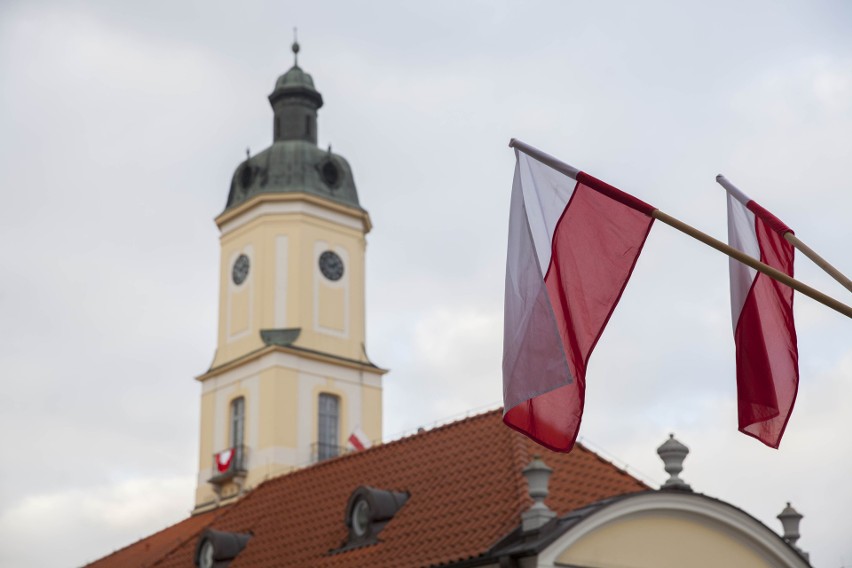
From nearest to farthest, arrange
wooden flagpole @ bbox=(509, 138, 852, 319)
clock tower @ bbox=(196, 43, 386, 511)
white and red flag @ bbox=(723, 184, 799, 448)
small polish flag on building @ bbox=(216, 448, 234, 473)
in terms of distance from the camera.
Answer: wooden flagpole @ bbox=(509, 138, 852, 319) → white and red flag @ bbox=(723, 184, 799, 448) → small polish flag on building @ bbox=(216, 448, 234, 473) → clock tower @ bbox=(196, 43, 386, 511)

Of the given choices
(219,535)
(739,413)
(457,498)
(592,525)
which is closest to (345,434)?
(219,535)

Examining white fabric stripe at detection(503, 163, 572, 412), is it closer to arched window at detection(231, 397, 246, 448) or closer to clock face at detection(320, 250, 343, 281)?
arched window at detection(231, 397, 246, 448)

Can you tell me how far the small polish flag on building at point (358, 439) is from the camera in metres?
51.2

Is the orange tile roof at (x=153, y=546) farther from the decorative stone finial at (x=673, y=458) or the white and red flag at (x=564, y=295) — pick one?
the white and red flag at (x=564, y=295)

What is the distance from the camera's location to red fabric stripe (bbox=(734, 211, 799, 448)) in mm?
14062

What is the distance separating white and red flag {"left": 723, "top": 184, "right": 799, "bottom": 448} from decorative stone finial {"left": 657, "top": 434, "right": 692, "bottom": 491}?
10.2 meters

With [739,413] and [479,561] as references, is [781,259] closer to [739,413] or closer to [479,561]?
[739,413]

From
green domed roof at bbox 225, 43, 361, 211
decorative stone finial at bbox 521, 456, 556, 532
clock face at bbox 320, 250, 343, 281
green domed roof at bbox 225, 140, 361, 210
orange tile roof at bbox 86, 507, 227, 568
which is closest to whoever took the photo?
decorative stone finial at bbox 521, 456, 556, 532

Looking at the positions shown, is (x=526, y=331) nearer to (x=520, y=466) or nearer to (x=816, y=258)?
(x=816, y=258)

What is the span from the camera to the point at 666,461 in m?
24.5

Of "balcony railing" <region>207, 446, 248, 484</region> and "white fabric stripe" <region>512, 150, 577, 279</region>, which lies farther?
"balcony railing" <region>207, 446, 248, 484</region>

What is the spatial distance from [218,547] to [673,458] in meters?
10.8

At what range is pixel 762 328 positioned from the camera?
14164 millimetres

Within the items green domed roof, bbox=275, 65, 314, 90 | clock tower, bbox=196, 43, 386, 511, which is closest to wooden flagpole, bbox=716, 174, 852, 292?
clock tower, bbox=196, 43, 386, 511
